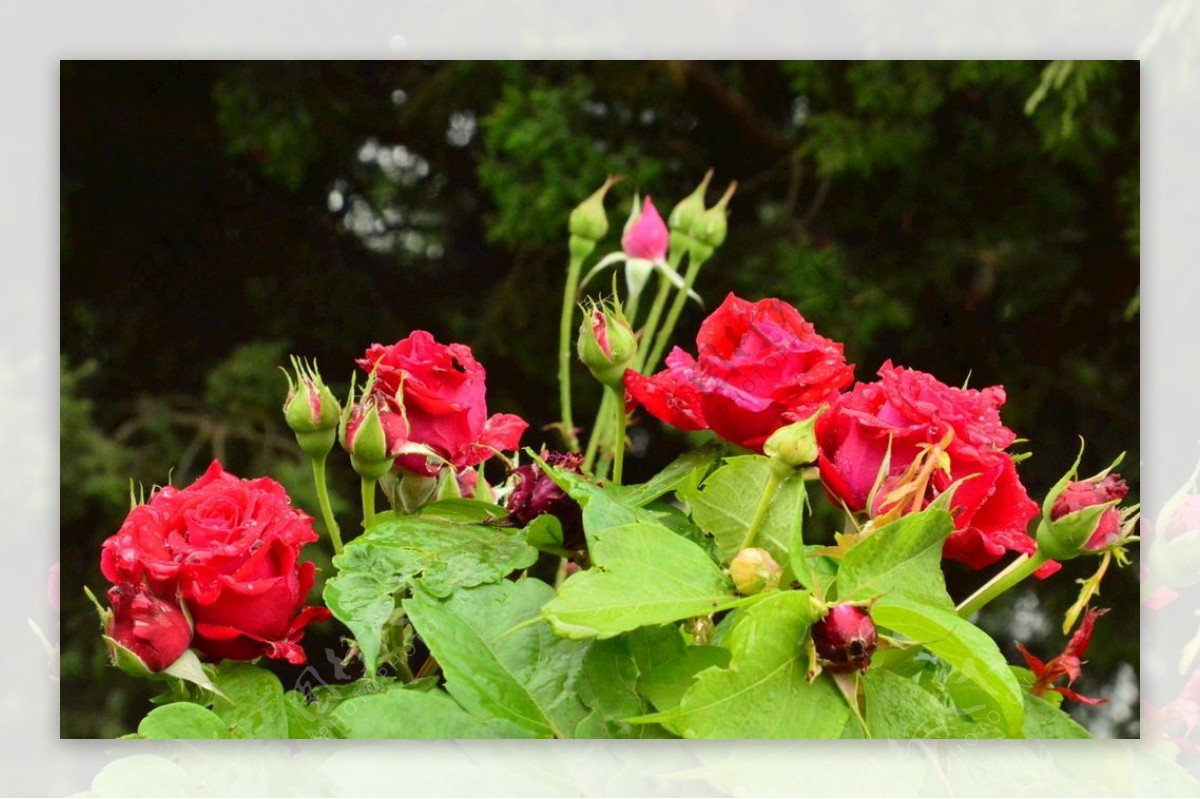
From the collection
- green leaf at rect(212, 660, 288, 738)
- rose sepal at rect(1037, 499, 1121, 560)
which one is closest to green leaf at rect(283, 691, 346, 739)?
green leaf at rect(212, 660, 288, 738)

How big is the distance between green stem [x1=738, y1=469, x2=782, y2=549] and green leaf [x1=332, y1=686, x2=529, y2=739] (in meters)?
0.08

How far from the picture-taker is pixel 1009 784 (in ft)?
1.28

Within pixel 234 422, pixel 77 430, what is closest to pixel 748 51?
pixel 77 430

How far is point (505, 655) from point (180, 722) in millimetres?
94

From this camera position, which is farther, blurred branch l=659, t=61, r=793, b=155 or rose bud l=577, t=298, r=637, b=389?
blurred branch l=659, t=61, r=793, b=155

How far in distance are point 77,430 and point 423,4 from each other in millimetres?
602

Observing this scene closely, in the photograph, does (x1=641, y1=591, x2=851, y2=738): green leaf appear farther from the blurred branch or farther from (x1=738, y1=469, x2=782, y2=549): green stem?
the blurred branch

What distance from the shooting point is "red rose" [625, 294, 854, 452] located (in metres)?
0.40

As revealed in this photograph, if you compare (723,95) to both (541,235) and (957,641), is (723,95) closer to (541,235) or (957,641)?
(541,235)

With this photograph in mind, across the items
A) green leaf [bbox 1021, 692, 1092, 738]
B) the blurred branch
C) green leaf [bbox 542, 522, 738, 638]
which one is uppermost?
the blurred branch

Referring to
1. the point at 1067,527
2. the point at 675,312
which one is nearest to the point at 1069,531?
the point at 1067,527

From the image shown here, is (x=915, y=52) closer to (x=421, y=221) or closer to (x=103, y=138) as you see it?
(x=103, y=138)

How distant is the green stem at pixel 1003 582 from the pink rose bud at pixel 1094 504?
14 mm

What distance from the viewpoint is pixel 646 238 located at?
0.82m
